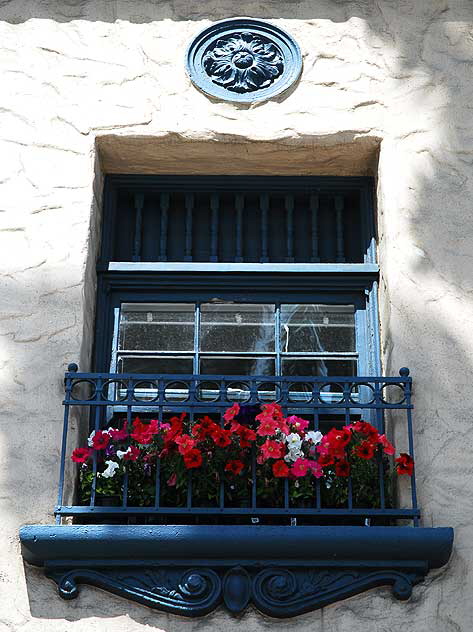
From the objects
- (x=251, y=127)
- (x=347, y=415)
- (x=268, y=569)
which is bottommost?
(x=268, y=569)

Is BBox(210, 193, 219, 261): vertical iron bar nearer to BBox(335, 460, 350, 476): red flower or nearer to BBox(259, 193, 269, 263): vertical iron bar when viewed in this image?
BBox(259, 193, 269, 263): vertical iron bar

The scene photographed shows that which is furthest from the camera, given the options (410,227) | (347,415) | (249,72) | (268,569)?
(249,72)

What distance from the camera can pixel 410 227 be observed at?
6.03 meters

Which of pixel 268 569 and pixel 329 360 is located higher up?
pixel 329 360

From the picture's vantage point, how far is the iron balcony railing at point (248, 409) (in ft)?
17.3

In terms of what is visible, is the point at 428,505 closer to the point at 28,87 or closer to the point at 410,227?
the point at 410,227

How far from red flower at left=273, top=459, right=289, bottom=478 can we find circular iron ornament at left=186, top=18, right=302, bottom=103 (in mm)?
2153

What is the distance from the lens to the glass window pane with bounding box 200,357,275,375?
606 centimetres

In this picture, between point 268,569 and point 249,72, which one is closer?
point 268,569

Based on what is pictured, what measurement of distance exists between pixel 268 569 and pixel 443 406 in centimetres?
119

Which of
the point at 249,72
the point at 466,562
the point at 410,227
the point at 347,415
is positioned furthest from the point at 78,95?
the point at 466,562

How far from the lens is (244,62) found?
255 inches

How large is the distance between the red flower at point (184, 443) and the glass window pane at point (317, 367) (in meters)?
0.96

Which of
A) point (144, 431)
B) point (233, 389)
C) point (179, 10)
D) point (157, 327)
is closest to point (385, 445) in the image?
point (233, 389)
